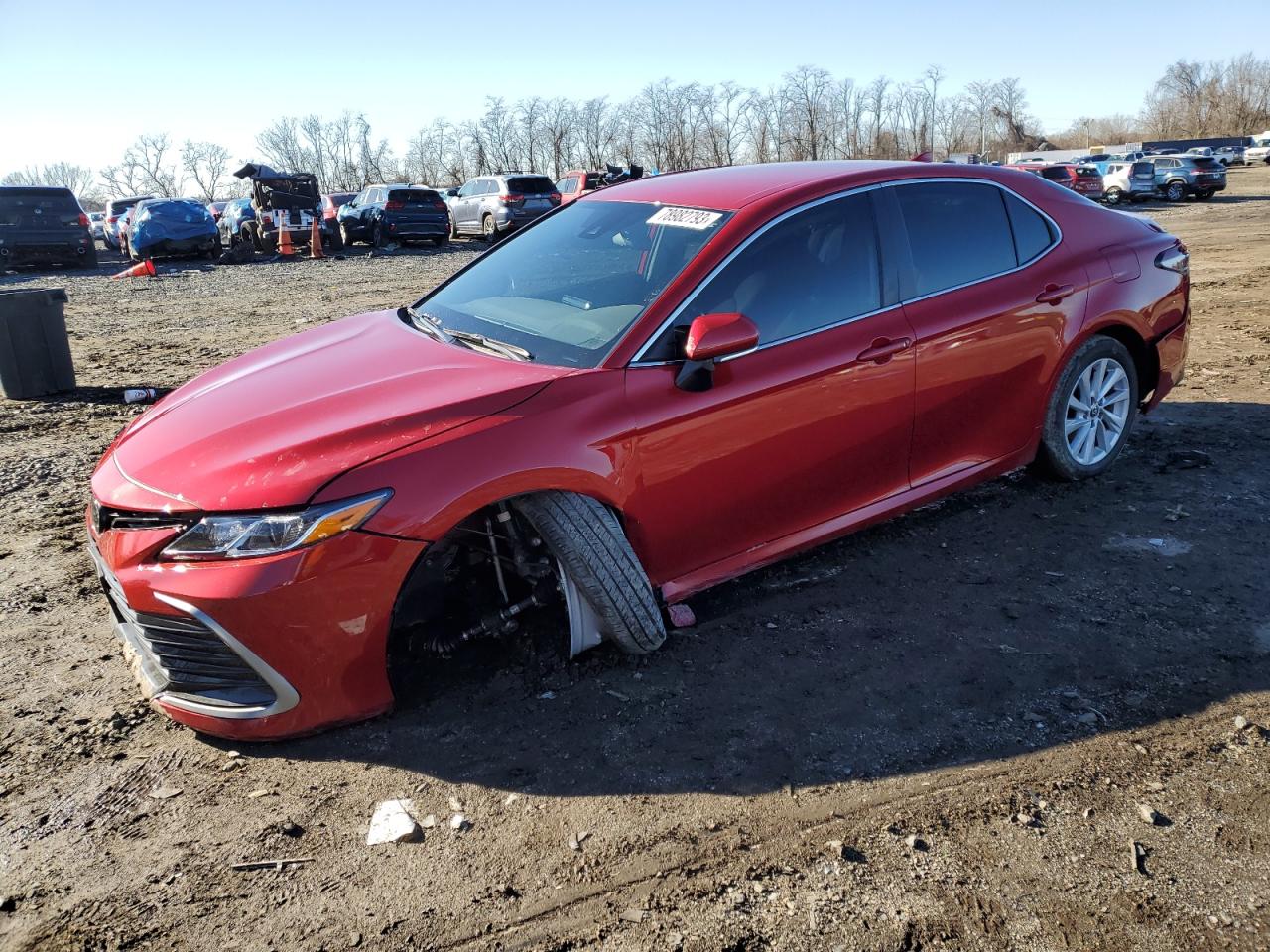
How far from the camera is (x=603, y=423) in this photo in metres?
3.10

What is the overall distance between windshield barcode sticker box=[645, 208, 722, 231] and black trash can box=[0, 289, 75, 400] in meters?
6.66

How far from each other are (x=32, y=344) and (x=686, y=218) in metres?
7.18

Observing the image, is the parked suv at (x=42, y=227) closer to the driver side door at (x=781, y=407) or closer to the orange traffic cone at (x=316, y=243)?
the orange traffic cone at (x=316, y=243)

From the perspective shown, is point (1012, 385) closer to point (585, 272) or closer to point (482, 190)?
point (585, 272)

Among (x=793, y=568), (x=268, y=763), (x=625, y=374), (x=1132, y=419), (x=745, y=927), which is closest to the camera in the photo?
(x=745, y=927)

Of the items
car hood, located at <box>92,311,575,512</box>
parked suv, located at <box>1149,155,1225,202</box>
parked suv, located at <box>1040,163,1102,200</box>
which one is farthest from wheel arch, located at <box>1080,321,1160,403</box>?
parked suv, located at <box>1149,155,1225,202</box>

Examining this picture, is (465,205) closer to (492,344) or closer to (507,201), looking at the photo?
(507,201)

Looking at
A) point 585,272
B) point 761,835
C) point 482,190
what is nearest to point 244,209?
point 482,190

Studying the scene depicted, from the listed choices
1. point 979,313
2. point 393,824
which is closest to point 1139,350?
point 979,313

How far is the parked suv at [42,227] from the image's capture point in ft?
70.1

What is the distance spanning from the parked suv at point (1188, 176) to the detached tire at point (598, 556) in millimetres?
35063

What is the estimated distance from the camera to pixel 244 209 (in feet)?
→ 85.1

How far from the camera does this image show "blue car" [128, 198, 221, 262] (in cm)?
2270

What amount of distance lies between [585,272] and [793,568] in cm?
156
